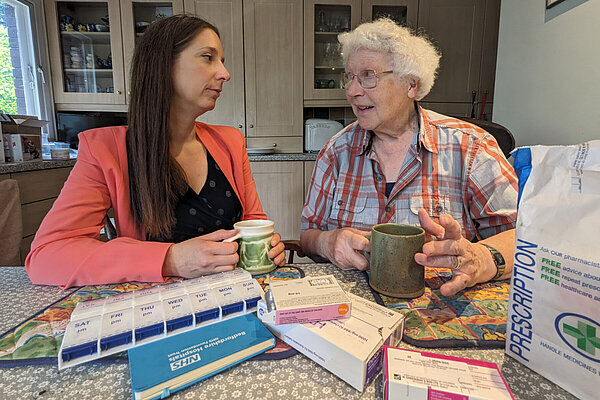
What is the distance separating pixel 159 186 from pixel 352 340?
28.2 inches

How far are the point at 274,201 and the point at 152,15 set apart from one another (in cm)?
196

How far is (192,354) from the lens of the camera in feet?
1.47

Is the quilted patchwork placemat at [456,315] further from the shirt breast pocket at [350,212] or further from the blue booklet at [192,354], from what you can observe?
the shirt breast pocket at [350,212]

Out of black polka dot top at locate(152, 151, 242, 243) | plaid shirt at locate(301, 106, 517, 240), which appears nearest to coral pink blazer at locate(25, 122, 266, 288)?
black polka dot top at locate(152, 151, 242, 243)

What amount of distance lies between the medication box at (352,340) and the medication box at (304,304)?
0.01m

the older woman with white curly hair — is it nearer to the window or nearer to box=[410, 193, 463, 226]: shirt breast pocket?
box=[410, 193, 463, 226]: shirt breast pocket

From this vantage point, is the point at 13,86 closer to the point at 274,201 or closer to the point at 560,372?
the point at 274,201

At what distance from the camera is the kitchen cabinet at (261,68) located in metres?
3.01

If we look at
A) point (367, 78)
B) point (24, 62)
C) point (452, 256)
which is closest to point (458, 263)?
point (452, 256)

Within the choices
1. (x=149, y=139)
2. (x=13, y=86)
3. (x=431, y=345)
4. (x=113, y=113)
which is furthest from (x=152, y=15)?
(x=431, y=345)

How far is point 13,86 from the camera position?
2693 mm

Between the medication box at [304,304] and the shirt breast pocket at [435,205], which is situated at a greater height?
the shirt breast pocket at [435,205]

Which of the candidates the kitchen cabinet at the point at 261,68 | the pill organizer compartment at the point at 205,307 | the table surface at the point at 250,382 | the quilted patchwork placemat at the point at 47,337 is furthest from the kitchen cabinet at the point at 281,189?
the table surface at the point at 250,382

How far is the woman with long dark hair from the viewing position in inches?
28.4
